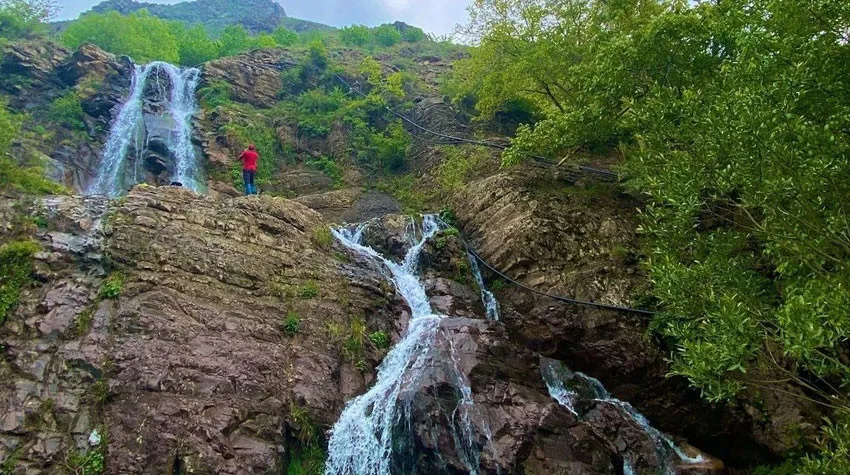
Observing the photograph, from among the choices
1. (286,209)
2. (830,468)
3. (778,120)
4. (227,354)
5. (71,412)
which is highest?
(778,120)

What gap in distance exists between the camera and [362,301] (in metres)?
12.3

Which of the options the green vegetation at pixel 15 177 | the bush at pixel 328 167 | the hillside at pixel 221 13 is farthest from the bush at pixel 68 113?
the hillside at pixel 221 13

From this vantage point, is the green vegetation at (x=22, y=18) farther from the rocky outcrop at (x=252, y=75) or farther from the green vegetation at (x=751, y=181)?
the green vegetation at (x=751, y=181)

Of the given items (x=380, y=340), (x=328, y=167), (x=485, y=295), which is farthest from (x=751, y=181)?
(x=328, y=167)

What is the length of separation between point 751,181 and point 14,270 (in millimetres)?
13491

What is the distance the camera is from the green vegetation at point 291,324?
35.6 ft

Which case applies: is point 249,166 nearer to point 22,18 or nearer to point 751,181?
point 751,181

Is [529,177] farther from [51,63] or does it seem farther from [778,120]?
[51,63]

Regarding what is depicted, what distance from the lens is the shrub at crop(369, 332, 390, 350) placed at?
1144 cm

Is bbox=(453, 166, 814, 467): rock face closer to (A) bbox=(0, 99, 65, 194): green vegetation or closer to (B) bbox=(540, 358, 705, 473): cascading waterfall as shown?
(B) bbox=(540, 358, 705, 473): cascading waterfall

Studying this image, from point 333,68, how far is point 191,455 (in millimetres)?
26130

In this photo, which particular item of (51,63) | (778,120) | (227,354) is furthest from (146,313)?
(51,63)

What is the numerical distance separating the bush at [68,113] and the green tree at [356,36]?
28483 mm

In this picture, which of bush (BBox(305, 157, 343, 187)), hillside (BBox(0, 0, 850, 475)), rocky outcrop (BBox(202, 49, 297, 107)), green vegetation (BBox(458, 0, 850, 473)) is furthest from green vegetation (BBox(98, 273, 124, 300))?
rocky outcrop (BBox(202, 49, 297, 107))
